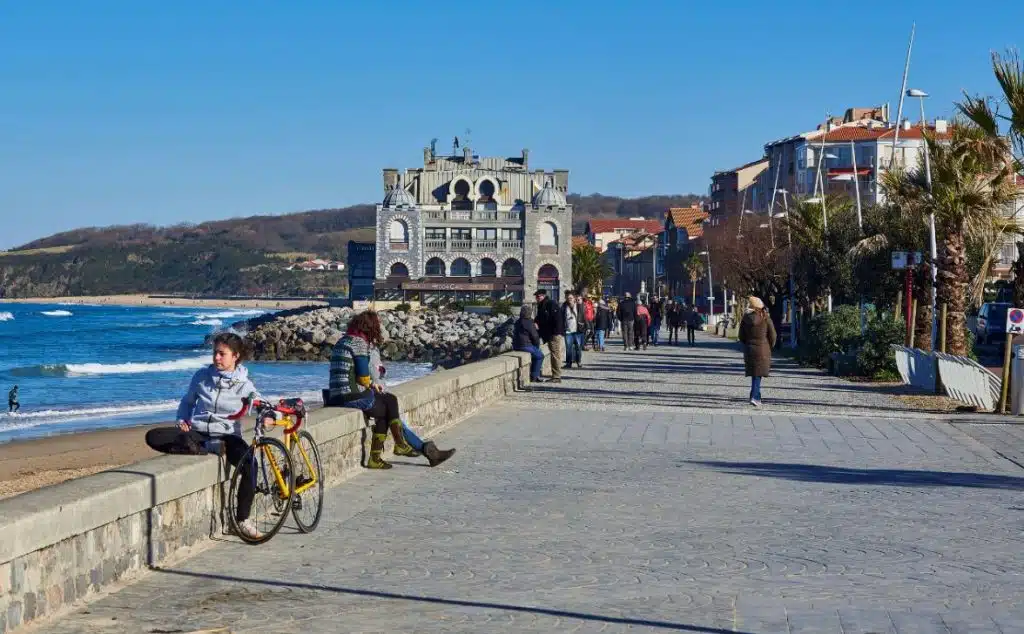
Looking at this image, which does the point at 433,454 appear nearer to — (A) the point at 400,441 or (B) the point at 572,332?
(A) the point at 400,441

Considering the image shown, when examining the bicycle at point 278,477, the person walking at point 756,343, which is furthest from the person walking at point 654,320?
the bicycle at point 278,477

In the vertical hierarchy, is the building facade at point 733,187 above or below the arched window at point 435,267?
above

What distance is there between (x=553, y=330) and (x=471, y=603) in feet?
67.3

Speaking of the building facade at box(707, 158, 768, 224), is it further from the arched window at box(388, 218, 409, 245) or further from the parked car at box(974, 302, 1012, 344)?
the parked car at box(974, 302, 1012, 344)

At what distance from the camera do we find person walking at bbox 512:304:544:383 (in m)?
25.9

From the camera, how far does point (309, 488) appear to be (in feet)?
30.0

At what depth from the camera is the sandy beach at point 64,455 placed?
19281mm

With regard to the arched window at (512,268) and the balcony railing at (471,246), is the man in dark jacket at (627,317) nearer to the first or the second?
the balcony railing at (471,246)

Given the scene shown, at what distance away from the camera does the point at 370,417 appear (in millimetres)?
12484

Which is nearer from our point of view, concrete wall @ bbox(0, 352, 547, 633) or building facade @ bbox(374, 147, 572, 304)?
concrete wall @ bbox(0, 352, 547, 633)

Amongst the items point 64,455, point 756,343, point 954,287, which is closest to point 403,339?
point 954,287

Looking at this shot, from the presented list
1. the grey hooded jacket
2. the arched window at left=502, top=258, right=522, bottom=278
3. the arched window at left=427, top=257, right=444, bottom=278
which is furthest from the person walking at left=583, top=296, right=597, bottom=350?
the arched window at left=502, top=258, right=522, bottom=278

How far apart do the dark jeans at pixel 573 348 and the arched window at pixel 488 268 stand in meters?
103

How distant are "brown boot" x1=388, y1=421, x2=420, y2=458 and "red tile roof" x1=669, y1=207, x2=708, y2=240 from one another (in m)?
131
